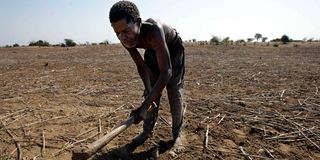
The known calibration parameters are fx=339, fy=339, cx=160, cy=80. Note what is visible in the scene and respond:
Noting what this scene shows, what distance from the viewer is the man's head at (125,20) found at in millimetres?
2682

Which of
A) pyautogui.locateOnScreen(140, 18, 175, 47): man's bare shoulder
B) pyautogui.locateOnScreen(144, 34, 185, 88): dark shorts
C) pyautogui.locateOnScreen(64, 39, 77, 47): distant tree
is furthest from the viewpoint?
pyautogui.locateOnScreen(64, 39, 77, 47): distant tree

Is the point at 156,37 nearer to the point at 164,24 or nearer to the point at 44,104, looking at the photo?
the point at 164,24

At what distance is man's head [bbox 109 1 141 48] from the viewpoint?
2.68 meters

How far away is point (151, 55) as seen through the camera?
3.58 metres

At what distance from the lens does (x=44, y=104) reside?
554 centimetres

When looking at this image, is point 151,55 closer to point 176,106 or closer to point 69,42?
point 176,106

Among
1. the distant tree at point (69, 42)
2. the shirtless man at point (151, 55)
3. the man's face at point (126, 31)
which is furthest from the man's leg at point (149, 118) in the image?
the distant tree at point (69, 42)

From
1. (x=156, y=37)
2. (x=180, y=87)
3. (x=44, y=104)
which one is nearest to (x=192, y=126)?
(x=180, y=87)

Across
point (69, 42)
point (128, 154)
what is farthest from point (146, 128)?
point (69, 42)

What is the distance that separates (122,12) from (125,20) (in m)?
0.07

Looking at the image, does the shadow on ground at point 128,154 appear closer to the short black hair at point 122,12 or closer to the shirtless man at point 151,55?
the shirtless man at point 151,55

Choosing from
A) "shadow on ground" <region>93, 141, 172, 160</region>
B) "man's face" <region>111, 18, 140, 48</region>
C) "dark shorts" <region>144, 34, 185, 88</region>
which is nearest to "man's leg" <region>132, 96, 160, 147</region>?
"shadow on ground" <region>93, 141, 172, 160</region>

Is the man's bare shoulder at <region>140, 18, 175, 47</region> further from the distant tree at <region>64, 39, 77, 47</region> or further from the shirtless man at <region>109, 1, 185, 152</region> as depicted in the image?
the distant tree at <region>64, 39, 77, 47</region>

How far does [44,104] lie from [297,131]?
3836mm
